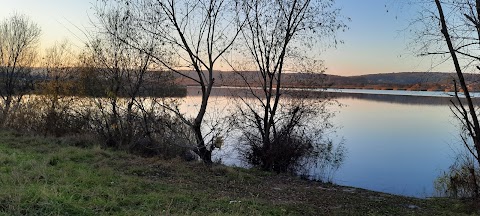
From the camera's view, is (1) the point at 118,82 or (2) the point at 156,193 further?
(1) the point at 118,82

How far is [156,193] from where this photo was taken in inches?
275

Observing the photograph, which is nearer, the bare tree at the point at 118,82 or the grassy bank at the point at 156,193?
the grassy bank at the point at 156,193

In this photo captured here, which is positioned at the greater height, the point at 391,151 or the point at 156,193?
the point at 156,193

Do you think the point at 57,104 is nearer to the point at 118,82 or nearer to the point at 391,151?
the point at 118,82

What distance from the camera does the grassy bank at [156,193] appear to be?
5302 mm

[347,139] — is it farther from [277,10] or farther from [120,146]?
[120,146]

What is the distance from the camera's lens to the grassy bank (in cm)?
530

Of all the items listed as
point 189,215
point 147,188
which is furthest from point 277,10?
point 189,215

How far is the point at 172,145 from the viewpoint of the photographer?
14.1 meters

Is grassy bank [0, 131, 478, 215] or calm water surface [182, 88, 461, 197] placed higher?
grassy bank [0, 131, 478, 215]

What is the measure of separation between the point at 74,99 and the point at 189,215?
482 inches

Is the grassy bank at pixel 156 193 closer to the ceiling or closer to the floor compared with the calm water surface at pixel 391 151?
closer to the ceiling

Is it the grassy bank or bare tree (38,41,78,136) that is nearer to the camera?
the grassy bank

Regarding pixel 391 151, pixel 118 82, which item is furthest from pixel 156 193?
pixel 391 151
